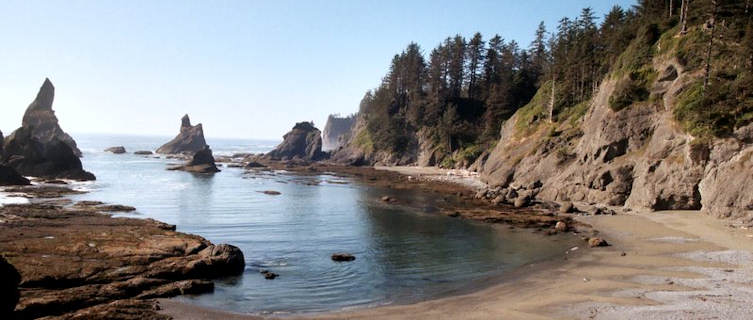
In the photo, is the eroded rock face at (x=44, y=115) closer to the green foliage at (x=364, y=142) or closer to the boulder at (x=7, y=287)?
the green foliage at (x=364, y=142)

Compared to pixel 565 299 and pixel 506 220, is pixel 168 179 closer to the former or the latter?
pixel 506 220

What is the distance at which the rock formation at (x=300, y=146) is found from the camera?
441ft

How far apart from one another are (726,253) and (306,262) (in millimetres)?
24143

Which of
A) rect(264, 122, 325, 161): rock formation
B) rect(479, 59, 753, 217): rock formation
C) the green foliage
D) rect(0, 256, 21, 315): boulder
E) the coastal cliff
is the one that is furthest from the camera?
rect(264, 122, 325, 161): rock formation

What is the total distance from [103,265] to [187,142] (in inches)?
5814

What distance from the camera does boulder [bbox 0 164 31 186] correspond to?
5397 centimetres

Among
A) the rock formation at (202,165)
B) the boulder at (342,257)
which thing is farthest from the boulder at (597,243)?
the rock formation at (202,165)

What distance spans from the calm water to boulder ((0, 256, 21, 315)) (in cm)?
673

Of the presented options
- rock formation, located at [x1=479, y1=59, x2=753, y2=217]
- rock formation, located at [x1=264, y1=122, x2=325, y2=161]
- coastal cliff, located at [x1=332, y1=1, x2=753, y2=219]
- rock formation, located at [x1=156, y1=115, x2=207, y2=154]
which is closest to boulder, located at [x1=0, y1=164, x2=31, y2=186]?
coastal cliff, located at [x1=332, y1=1, x2=753, y2=219]

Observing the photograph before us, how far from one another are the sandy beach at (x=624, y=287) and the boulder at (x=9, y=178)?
4979 centimetres

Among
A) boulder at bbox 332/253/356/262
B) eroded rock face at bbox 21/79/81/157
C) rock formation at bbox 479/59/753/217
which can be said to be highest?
eroded rock face at bbox 21/79/81/157

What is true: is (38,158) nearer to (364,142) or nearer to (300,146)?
(364,142)

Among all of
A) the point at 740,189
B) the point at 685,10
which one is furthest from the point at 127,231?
the point at 685,10

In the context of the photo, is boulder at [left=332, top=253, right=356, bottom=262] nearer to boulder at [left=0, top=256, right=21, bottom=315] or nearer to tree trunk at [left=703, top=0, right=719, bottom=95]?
boulder at [left=0, top=256, right=21, bottom=315]
